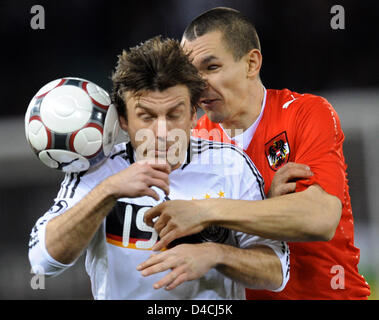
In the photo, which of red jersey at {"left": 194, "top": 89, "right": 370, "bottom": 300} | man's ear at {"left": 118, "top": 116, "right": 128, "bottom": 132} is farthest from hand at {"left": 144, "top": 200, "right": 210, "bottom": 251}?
red jersey at {"left": 194, "top": 89, "right": 370, "bottom": 300}

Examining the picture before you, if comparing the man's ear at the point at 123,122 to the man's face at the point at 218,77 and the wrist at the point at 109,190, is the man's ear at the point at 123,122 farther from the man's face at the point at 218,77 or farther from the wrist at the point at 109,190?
the man's face at the point at 218,77

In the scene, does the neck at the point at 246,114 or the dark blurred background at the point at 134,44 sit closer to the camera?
the neck at the point at 246,114

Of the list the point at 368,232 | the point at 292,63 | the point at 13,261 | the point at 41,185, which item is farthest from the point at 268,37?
the point at 13,261

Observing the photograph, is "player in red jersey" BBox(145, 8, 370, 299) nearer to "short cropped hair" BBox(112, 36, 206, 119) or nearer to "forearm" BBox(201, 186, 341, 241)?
"forearm" BBox(201, 186, 341, 241)

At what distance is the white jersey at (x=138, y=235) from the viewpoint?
183cm

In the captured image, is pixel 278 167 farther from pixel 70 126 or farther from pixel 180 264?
pixel 70 126

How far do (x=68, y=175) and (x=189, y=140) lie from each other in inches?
20.0

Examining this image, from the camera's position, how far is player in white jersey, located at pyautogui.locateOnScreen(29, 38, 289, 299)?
1669mm

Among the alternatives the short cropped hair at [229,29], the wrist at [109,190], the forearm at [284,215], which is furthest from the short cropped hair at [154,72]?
the short cropped hair at [229,29]

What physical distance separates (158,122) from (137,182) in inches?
12.2

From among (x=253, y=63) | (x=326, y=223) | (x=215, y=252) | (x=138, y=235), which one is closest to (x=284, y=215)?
(x=326, y=223)

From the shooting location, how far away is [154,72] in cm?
190

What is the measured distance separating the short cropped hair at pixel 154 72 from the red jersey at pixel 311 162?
629 mm

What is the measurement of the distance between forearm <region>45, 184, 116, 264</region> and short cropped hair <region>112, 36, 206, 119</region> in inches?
17.0
